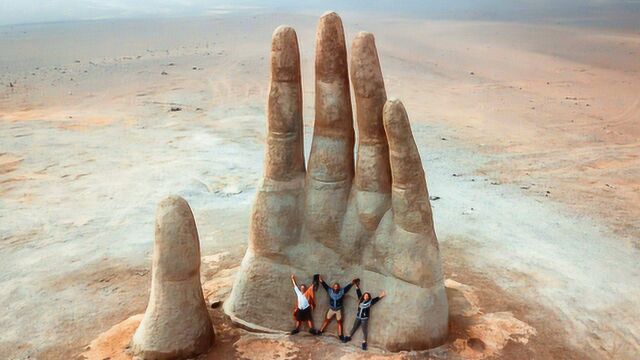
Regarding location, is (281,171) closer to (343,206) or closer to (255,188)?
(343,206)

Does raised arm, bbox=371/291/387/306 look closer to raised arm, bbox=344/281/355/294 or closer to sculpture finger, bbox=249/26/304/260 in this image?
raised arm, bbox=344/281/355/294

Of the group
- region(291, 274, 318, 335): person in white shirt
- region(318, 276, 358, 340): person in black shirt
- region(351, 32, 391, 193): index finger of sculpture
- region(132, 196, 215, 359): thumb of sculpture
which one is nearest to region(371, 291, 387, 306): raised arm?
region(318, 276, 358, 340): person in black shirt

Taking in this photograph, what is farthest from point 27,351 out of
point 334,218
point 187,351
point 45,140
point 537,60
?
point 537,60

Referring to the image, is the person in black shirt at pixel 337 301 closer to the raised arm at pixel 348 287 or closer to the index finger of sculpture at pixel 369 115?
the raised arm at pixel 348 287

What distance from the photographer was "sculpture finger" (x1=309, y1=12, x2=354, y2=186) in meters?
8.56

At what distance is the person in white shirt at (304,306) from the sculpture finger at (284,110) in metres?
1.71

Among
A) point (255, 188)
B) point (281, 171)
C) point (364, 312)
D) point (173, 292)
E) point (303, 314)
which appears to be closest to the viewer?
point (173, 292)

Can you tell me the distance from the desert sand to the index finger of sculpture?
2.50 m

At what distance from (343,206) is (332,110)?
4.84 feet

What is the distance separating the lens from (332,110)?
8789mm

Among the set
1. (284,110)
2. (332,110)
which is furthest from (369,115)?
(284,110)

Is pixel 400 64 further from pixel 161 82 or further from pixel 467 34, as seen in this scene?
pixel 467 34

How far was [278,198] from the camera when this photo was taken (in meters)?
9.02

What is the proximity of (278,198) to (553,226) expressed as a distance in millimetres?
7824
